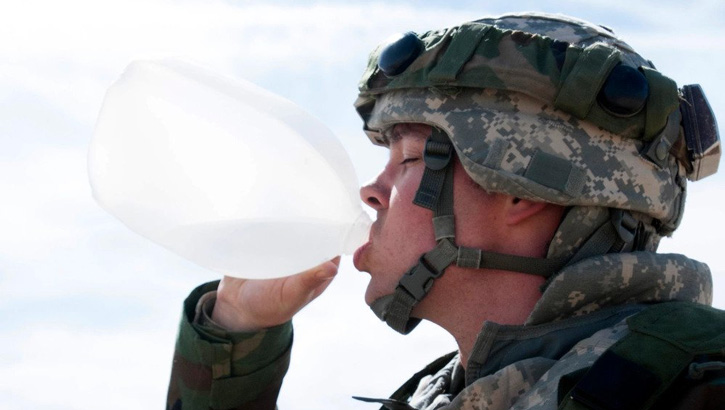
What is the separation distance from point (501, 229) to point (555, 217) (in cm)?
28

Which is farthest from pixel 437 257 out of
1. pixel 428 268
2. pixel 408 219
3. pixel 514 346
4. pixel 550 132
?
pixel 550 132

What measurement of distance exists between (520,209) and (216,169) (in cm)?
157

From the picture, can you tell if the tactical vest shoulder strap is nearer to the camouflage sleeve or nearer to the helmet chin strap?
the helmet chin strap

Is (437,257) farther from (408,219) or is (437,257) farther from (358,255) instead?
(358,255)

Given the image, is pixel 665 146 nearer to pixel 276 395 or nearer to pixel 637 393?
pixel 637 393

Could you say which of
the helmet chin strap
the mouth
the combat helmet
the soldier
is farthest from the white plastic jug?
the combat helmet

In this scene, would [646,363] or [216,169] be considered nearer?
[646,363]

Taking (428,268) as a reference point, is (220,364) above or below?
below

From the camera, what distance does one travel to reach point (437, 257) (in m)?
5.81

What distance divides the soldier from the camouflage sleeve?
1 cm

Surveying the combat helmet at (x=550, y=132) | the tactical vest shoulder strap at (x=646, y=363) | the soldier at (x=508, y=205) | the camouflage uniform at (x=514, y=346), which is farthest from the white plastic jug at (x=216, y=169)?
the tactical vest shoulder strap at (x=646, y=363)

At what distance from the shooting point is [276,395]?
644cm

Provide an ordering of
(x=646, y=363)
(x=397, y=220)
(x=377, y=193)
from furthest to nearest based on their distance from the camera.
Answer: (x=377, y=193)
(x=397, y=220)
(x=646, y=363)

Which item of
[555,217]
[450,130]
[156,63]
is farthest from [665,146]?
[156,63]
